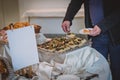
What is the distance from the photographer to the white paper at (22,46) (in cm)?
117

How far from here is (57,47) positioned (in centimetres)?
138

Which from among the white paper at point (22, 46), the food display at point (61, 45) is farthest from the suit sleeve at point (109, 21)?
the white paper at point (22, 46)

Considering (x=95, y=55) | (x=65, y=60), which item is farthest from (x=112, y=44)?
(x=65, y=60)

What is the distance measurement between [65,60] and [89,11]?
62cm

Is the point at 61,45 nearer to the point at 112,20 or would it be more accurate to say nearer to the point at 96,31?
the point at 96,31

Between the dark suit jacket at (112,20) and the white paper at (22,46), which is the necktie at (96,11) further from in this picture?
the white paper at (22,46)

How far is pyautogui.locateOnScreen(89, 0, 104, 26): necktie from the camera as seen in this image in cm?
164

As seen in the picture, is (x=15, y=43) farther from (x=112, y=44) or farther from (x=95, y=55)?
(x=112, y=44)

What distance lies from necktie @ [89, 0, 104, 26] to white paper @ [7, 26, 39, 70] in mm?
638

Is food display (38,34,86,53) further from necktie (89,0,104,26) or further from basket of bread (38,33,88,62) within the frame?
necktie (89,0,104,26)

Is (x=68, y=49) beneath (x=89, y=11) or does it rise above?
beneath

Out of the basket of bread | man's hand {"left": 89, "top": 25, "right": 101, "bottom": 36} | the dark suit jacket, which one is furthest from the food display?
the dark suit jacket

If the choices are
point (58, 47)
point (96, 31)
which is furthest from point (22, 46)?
point (96, 31)

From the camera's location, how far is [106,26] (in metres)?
1.56
